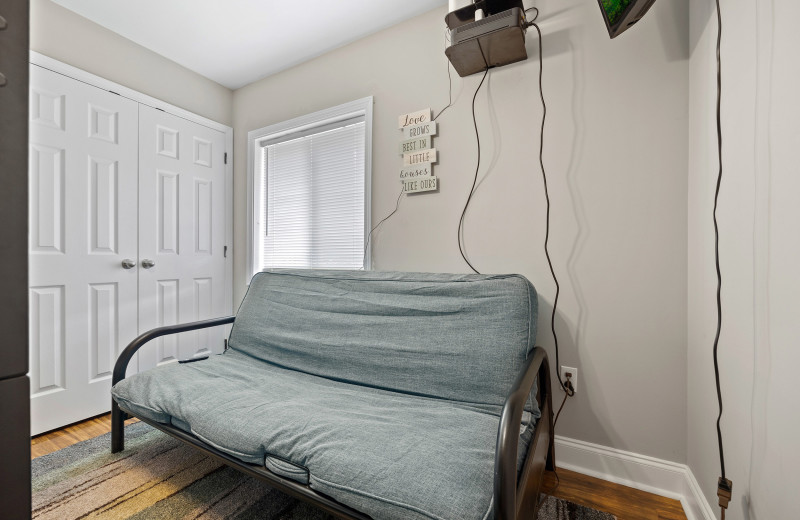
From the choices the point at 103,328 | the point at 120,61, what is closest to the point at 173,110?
the point at 120,61

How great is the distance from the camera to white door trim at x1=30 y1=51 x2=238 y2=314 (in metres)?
2.04

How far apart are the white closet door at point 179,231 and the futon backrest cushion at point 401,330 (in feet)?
2.81

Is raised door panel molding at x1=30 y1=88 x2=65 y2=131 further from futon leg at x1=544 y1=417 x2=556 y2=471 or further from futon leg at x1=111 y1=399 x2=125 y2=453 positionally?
futon leg at x1=544 y1=417 x2=556 y2=471

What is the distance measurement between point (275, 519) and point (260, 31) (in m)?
2.70

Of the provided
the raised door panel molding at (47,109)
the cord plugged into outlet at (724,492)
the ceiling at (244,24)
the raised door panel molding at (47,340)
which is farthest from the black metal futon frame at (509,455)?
the ceiling at (244,24)

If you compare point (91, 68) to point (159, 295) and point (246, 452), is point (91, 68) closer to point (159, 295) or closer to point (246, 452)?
point (159, 295)

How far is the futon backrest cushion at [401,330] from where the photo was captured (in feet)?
4.68

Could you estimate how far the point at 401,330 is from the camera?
64.6 inches

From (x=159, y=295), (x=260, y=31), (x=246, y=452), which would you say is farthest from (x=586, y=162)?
(x=159, y=295)

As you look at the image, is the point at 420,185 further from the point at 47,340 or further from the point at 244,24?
the point at 47,340

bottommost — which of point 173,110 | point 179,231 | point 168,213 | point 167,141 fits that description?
point 179,231

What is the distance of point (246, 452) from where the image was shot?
1163 millimetres

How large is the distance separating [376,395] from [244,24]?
2389 millimetres

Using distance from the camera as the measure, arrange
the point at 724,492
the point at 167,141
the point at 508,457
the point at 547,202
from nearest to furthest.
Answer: the point at 508,457 < the point at 724,492 < the point at 547,202 < the point at 167,141
